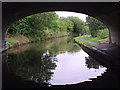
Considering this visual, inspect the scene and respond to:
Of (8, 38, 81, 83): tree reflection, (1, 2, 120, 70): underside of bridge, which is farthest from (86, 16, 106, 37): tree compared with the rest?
(8, 38, 81, 83): tree reflection

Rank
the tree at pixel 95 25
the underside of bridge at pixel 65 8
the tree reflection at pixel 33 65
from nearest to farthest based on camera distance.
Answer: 1. the tree reflection at pixel 33 65
2. the underside of bridge at pixel 65 8
3. the tree at pixel 95 25

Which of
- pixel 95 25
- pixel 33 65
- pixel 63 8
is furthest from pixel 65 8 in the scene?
pixel 95 25

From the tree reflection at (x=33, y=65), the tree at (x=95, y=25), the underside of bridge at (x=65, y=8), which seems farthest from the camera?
the tree at (x=95, y=25)

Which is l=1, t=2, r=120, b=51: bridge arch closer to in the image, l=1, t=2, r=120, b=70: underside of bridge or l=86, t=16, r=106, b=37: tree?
l=1, t=2, r=120, b=70: underside of bridge

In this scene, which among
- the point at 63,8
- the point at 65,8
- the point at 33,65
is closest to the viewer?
the point at 33,65

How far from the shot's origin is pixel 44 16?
36125 millimetres

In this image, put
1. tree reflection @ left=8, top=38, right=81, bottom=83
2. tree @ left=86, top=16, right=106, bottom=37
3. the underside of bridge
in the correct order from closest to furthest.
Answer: tree reflection @ left=8, top=38, right=81, bottom=83
the underside of bridge
tree @ left=86, top=16, right=106, bottom=37

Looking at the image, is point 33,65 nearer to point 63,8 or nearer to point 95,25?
point 63,8

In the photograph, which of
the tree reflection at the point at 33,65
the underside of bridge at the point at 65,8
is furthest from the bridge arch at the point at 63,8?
the tree reflection at the point at 33,65

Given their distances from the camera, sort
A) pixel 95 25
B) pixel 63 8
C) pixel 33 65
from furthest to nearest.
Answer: pixel 95 25 < pixel 63 8 < pixel 33 65

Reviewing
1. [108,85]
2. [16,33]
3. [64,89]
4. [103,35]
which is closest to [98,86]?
[108,85]

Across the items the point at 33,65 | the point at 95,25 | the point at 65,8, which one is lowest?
the point at 33,65

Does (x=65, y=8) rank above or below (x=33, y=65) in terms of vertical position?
above

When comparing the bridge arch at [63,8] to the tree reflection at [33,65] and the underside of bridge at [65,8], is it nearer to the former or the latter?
the underside of bridge at [65,8]
